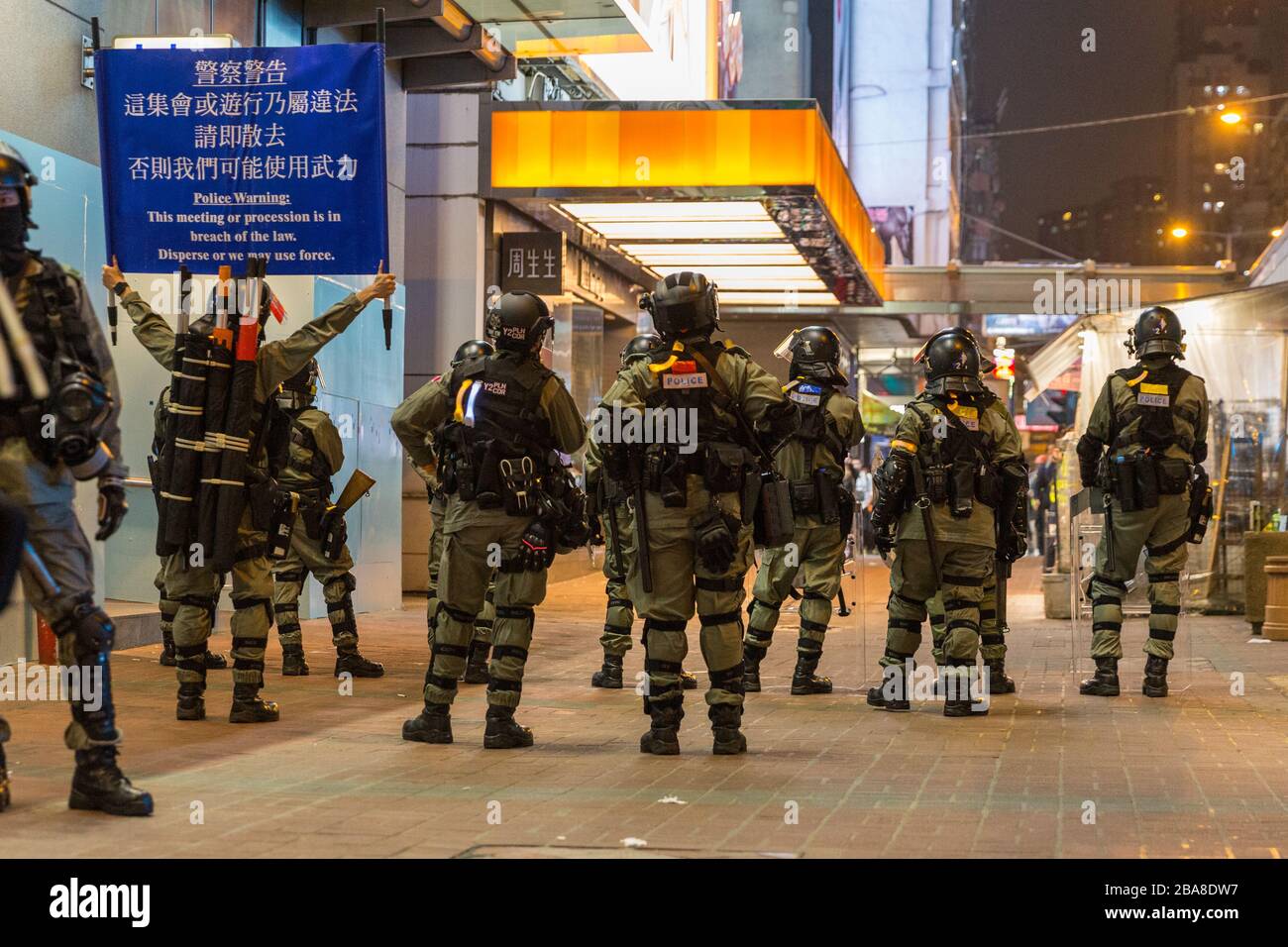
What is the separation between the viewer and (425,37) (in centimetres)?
1672

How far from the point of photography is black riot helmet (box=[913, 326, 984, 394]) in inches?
367

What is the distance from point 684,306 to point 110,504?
2.81 meters

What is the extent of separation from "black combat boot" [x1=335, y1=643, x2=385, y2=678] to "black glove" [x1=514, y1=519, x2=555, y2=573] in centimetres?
347

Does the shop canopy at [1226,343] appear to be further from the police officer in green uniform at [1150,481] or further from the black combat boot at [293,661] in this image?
the black combat boot at [293,661]

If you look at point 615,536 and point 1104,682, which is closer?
point 615,536

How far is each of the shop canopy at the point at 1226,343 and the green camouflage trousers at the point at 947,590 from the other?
861cm

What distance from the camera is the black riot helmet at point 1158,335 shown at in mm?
10367

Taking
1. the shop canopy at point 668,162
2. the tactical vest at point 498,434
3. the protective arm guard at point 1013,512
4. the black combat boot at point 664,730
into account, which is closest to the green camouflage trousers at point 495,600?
the tactical vest at point 498,434

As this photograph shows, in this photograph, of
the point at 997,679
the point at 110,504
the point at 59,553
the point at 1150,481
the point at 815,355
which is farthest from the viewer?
the point at 997,679

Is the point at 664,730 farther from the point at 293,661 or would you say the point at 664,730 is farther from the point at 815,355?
the point at 293,661

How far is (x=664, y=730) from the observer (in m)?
7.70

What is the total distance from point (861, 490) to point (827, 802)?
1183 inches

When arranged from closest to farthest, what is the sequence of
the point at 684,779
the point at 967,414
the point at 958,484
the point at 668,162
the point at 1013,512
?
the point at 684,779 → the point at 958,484 → the point at 967,414 → the point at 1013,512 → the point at 668,162

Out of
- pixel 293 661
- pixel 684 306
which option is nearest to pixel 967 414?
pixel 684 306
